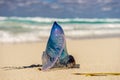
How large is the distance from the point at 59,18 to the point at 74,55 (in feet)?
5.16

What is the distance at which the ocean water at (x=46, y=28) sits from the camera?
514 centimetres

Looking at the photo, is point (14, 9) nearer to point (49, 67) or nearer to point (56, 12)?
point (56, 12)

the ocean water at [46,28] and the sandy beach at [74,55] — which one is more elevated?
the ocean water at [46,28]

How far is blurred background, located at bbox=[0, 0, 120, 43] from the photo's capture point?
5.26 metres

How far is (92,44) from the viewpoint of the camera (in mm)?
4883

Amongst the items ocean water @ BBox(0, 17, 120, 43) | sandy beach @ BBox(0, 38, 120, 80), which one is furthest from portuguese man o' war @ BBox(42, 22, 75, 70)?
ocean water @ BBox(0, 17, 120, 43)

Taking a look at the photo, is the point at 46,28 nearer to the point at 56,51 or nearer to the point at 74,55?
the point at 74,55

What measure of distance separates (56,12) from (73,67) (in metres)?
2.15

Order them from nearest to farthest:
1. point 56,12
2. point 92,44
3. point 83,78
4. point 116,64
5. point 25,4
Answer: point 83,78 → point 116,64 → point 92,44 → point 25,4 → point 56,12

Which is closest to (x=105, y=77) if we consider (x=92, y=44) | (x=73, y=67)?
(x=73, y=67)

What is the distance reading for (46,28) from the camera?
217 inches

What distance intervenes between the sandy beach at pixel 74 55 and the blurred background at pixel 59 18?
1.36ft

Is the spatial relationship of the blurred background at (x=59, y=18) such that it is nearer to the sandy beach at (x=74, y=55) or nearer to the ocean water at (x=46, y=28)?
the ocean water at (x=46, y=28)

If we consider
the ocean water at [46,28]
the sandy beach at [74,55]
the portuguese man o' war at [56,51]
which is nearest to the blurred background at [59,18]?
the ocean water at [46,28]
